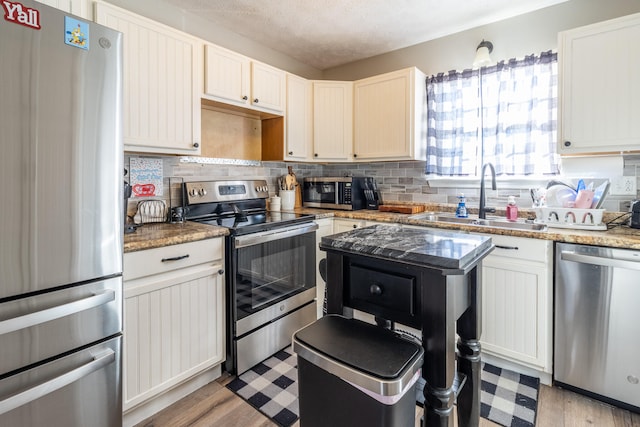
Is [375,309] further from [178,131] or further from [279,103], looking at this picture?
[279,103]

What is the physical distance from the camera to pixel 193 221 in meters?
2.24

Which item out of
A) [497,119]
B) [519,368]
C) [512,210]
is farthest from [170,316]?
[497,119]

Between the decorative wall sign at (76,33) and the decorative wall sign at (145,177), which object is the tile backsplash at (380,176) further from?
the decorative wall sign at (76,33)

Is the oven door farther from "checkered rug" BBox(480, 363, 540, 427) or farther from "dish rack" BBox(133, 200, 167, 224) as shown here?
"checkered rug" BBox(480, 363, 540, 427)

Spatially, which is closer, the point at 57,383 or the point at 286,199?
the point at 57,383

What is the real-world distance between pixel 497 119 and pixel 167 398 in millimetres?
2850

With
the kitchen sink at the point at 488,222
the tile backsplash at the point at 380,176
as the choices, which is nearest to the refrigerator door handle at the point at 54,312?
the tile backsplash at the point at 380,176

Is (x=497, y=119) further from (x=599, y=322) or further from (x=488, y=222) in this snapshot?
(x=599, y=322)

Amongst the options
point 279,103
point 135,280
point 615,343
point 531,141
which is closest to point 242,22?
point 279,103

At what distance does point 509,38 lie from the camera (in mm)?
2463

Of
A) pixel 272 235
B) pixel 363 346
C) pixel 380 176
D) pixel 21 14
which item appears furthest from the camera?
pixel 380 176

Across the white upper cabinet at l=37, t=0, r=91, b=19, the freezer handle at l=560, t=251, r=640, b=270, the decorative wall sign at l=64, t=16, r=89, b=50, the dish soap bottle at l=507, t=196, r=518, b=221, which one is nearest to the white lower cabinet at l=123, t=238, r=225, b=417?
the decorative wall sign at l=64, t=16, r=89, b=50

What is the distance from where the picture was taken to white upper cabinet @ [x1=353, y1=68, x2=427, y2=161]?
8.87 feet

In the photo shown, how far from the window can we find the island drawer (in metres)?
1.95
